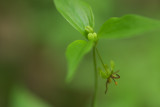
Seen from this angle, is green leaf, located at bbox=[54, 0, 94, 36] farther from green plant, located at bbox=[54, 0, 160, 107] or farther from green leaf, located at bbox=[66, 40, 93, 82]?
green leaf, located at bbox=[66, 40, 93, 82]

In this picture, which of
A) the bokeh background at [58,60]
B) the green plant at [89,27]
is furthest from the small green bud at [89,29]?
the bokeh background at [58,60]

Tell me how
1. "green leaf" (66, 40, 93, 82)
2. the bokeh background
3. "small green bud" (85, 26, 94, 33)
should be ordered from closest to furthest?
1. "green leaf" (66, 40, 93, 82)
2. "small green bud" (85, 26, 94, 33)
3. the bokeh background

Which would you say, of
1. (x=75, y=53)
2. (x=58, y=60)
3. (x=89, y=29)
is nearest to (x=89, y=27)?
(x=89, y=29)

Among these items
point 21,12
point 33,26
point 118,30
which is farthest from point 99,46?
point 118,30

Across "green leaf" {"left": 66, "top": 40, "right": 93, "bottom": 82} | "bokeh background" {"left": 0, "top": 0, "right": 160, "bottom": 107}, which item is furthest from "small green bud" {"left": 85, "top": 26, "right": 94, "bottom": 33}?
"bokeh background" {"left": 0, "top": 0, "right": 160, "bottom": 107}

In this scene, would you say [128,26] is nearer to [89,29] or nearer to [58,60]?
[89,29]

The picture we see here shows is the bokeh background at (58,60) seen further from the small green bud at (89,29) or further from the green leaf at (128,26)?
the green leaf at (128,26)

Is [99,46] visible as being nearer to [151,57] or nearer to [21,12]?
[151,57]
